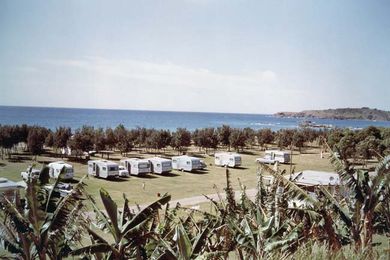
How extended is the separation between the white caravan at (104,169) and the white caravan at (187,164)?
29.2ft

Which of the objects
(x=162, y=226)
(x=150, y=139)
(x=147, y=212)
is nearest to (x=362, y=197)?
(x=162, y=226)

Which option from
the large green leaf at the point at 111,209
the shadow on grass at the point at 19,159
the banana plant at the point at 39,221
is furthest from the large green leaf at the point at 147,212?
the shadow on grass at the point at 19,159

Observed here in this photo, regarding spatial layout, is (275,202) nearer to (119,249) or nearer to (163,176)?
(119,249)

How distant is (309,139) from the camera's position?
248 feet

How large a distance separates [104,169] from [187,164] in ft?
33.3

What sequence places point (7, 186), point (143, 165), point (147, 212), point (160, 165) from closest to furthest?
point (147, 212) → point (7, 186) → point (143, 165) → point (160, 165)

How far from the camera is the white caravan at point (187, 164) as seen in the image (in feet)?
133

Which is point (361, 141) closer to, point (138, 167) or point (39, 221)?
point (138, 167)

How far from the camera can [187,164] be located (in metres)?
40.7

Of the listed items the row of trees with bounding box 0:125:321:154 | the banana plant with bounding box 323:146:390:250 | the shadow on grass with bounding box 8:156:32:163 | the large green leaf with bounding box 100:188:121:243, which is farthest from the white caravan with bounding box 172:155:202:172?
the large green leaf with bounding box 100:188:121:243

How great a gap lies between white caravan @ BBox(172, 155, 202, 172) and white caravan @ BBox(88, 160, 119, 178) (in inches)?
351

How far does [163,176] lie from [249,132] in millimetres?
33974

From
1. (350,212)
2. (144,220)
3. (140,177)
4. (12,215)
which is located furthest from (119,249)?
(140,177)

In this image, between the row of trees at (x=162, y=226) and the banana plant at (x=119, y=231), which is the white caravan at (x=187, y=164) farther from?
the banana plant at (x=119, y=231)
